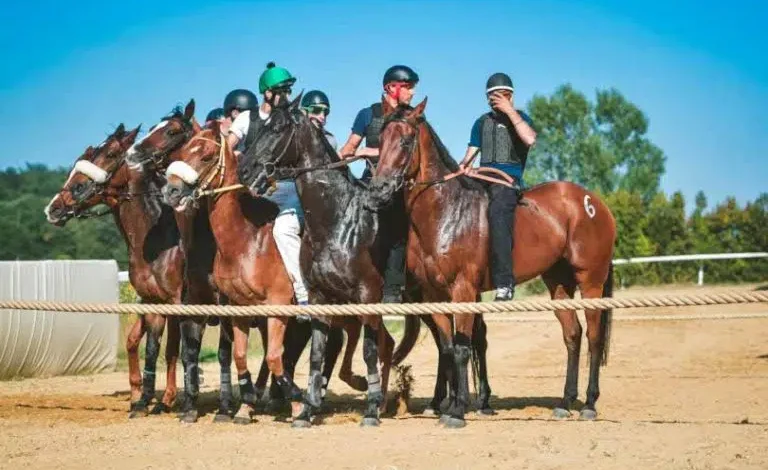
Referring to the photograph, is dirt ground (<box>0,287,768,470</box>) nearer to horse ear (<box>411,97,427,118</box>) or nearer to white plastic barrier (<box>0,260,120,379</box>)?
white plastic barrier (<box>0,260,120,379</box>)

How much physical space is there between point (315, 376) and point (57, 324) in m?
7.74

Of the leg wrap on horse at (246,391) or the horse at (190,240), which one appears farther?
the horse at (190,240)

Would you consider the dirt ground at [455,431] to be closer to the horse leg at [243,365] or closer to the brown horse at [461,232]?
the horse leg at [243,365]

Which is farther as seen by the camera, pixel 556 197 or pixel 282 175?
pixel 556 197

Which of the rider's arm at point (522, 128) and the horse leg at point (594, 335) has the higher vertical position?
the rider's arm at point (522, 128)

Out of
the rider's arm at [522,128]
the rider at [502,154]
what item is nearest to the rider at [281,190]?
the rider at [502,154]

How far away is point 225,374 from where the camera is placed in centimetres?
1034

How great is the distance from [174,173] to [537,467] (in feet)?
14.8

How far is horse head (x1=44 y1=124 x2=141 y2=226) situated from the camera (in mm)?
11148

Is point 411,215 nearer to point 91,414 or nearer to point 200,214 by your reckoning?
point 200,214

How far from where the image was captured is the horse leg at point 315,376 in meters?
9.56

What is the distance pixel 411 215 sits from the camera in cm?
959

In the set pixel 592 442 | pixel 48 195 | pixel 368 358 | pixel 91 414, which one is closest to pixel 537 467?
pixel 592 442

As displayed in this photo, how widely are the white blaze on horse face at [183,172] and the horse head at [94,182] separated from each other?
5.60 feet
